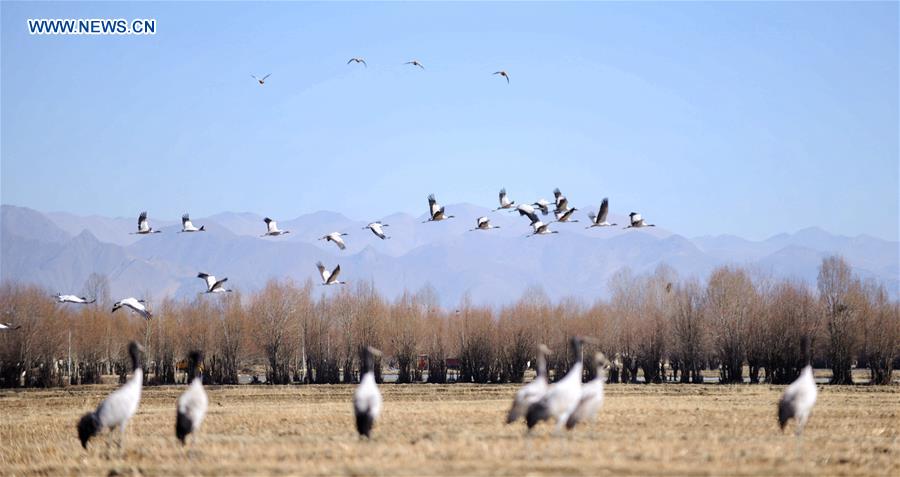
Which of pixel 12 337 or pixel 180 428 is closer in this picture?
pixel 180 428

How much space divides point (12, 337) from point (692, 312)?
138 ft

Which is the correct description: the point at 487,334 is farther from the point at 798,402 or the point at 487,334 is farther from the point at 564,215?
the point at 798,402

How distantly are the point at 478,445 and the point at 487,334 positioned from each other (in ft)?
160

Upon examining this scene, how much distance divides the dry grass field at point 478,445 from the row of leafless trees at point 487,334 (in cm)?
2965

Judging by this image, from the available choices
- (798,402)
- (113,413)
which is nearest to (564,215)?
(798,402)

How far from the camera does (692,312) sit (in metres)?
66.8

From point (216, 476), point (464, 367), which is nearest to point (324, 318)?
point (464, 367)

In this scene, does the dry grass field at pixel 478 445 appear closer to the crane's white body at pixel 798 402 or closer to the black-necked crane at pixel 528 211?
the crane's white body at pixel 798 402

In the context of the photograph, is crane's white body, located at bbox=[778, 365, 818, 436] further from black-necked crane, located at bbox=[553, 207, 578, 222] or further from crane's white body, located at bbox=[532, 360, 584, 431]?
black-necked crane, located at bbox=[553, 207, 578, 222]

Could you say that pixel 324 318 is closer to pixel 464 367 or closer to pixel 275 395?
pixel 464 367

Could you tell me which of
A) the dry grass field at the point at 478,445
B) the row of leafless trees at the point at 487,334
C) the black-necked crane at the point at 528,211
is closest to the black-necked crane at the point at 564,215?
the black-necked crane at the point at 528,211

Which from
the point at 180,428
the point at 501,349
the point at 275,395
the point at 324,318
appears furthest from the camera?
the point at 324,318

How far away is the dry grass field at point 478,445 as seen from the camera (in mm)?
15820

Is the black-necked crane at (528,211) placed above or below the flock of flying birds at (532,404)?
above
